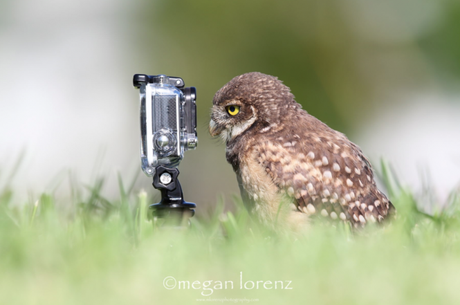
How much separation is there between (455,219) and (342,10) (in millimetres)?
6917

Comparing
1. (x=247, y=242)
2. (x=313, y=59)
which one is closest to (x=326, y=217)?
(x=247, y=242)

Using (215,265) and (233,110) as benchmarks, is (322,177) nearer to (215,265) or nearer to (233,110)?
(233,110)

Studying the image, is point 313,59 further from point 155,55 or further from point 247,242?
point 247,242

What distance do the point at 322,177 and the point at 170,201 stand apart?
3.29ft

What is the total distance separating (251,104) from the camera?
3738 mm

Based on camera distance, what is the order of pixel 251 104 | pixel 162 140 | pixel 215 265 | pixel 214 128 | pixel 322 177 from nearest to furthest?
pixel 215 265
pixel 162 140
pixel 322 177
pixel 251 104
pixel 214 128

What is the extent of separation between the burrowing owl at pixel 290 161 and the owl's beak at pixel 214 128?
11 cm

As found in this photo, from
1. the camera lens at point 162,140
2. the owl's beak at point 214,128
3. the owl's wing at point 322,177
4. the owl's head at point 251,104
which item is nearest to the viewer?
the camera lens at point 162,140

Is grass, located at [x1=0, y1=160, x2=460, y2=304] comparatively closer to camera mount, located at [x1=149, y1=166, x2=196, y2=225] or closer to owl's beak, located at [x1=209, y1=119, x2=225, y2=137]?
camera mount, located at [x1=149, y1=166, x2=196, y2=225]

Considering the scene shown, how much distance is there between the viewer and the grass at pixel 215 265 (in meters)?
2.15

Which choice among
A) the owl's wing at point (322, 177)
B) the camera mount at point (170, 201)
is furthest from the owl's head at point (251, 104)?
the camera mount at point (170, 201)

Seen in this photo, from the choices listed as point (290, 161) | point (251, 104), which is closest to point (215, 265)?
point (290, 161)

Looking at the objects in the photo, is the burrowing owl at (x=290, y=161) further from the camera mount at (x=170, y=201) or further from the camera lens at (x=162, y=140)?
the camera lens at (x=162, y=140)

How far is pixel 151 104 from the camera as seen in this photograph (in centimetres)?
302
